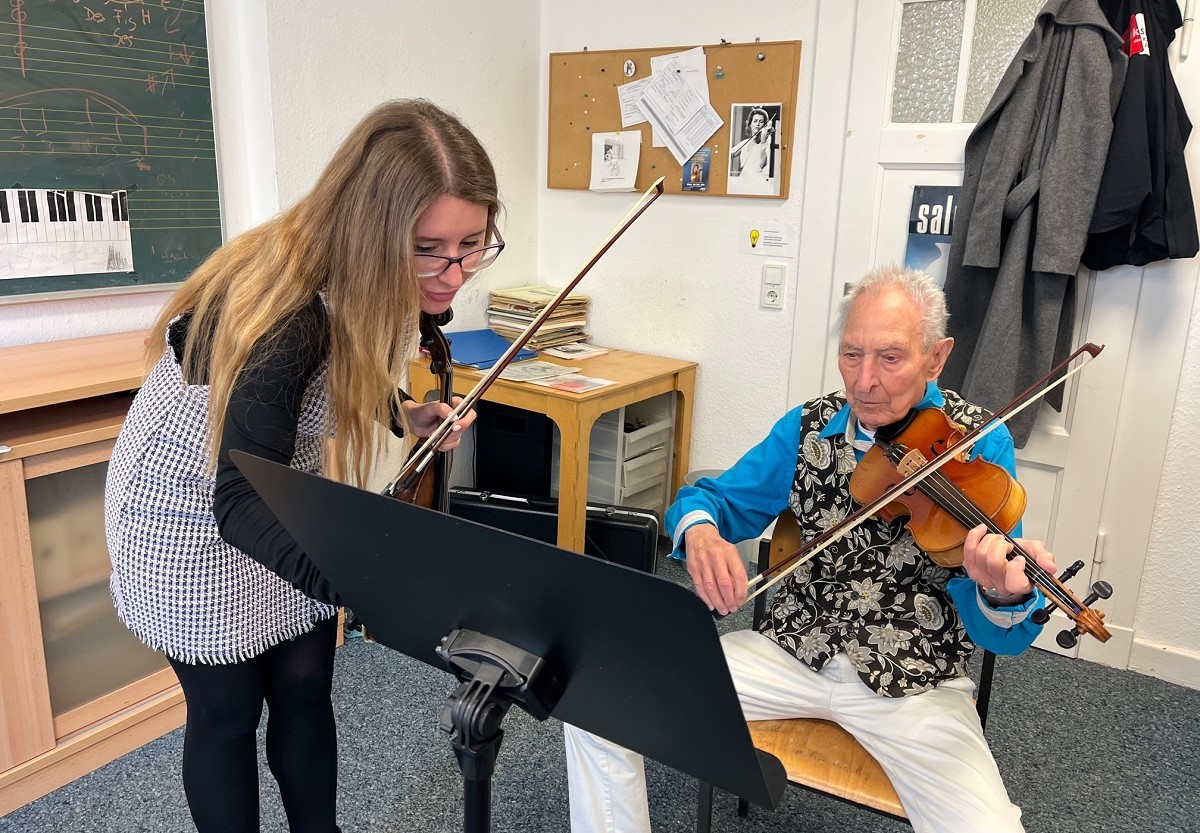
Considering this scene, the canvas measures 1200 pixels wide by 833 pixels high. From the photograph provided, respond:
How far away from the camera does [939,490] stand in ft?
4.16

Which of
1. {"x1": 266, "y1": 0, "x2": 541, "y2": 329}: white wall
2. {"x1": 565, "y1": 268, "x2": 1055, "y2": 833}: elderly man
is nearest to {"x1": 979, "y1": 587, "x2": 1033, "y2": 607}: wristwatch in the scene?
{"x1": 565, "y1": 268, "x2": 1055, "y2": 833}: elderly man

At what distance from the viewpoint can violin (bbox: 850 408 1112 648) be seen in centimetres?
125

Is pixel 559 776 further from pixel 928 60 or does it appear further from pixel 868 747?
pixel 928 60

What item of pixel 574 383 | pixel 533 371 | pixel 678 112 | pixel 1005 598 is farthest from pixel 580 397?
pixel 1005 598

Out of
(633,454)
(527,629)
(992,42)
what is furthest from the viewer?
Result: (633,454)

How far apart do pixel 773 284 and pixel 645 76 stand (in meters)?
0.80

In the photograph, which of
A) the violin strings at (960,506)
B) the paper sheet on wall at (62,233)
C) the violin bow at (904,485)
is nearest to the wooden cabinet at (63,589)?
the paper sheet on wall at (62,233)

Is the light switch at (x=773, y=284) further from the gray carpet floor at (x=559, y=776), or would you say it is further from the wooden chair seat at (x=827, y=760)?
the wooden chair seat at (x=827, y=760)

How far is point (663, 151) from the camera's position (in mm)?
2805

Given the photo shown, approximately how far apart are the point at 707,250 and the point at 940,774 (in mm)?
1876

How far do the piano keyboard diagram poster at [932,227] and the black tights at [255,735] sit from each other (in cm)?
183

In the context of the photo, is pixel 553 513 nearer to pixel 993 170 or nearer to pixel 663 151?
pixel 663 151

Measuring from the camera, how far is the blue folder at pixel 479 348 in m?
2.59

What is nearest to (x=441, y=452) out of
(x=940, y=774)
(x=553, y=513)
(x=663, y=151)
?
(x=940, y=774)
